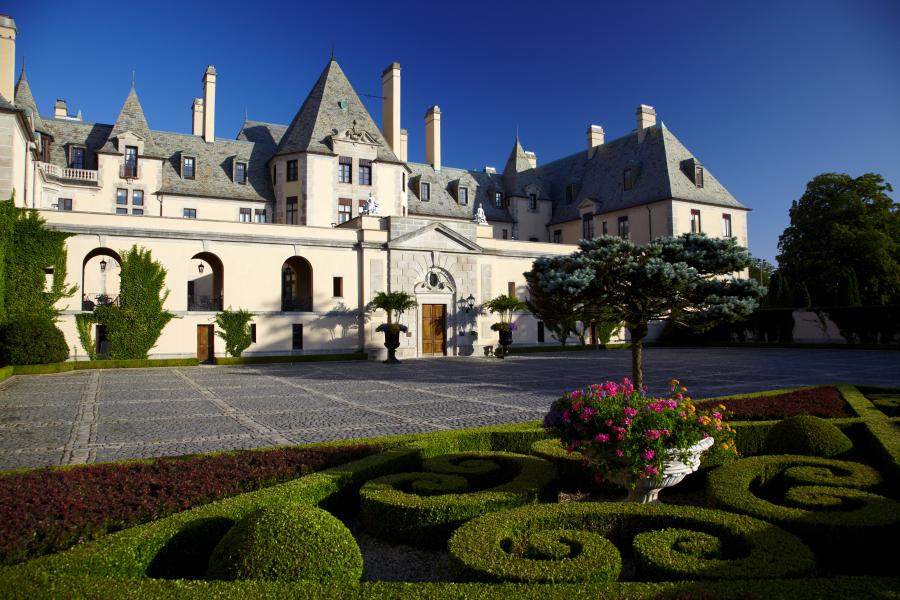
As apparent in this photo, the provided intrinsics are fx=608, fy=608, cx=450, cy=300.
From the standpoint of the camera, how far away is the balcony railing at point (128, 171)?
135 feet

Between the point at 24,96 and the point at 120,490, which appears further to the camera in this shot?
the point at 24,96

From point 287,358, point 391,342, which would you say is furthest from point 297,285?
point 391,342

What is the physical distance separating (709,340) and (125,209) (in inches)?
1705

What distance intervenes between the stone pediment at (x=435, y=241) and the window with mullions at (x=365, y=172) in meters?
8.88

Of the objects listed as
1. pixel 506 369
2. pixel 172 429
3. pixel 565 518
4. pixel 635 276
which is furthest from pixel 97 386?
pixel 565 518

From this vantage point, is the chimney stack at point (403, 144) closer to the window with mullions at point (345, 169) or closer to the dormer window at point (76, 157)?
the window with mullions at point (345, 169)

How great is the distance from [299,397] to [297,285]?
25.8 metres

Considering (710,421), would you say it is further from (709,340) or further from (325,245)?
(709,340)

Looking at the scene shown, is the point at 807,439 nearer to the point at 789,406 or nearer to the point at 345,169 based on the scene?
the point at 789,406

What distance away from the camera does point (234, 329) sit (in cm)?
3212

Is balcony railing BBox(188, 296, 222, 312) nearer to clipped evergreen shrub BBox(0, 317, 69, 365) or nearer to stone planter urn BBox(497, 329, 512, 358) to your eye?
clipped evergreen shrub BBox(0, 317, 69, 365)

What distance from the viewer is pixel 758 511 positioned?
19.3 feet

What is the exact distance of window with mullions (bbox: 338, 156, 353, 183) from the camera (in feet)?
140

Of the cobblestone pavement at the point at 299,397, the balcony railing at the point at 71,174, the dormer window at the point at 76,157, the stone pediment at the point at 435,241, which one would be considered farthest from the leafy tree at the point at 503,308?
the dormer window at the point at 76,157
